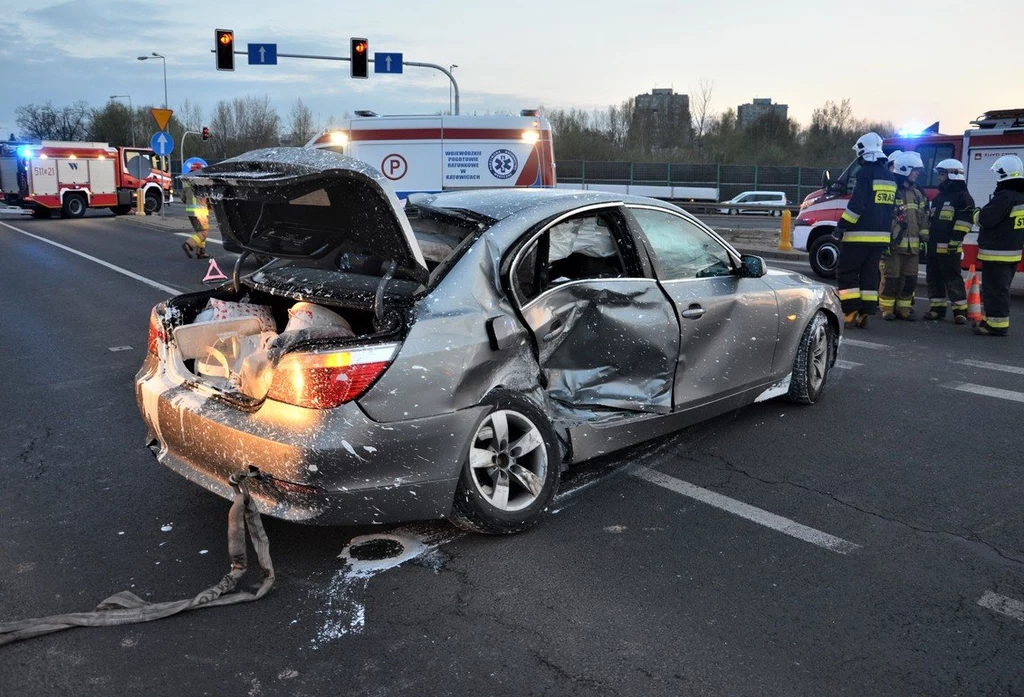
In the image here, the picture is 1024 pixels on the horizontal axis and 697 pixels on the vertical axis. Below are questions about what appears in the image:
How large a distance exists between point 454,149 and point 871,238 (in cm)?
780

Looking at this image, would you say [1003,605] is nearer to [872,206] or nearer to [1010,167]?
[872,206]

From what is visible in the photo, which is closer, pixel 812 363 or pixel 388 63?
pixel 812 363

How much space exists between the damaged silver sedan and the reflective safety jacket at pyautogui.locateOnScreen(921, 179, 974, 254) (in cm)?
592

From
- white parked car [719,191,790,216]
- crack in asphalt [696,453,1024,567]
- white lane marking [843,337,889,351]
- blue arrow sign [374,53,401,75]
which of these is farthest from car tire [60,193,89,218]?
crack in asphalt [696,453,1024,567]

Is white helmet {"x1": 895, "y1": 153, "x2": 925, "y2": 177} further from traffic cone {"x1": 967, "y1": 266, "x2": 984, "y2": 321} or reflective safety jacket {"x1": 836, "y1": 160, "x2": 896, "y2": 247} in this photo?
traffic cone {"x1": 967, "y1": 266, "x2": 984, "y2": 321}

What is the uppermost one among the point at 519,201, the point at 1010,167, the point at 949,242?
the point at 1010,167

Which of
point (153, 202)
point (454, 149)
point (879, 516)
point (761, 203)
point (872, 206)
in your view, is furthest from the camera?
point (761, 203)

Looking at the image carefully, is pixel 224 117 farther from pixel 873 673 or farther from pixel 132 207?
pixel 873 673

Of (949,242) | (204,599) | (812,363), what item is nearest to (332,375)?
(204,599)

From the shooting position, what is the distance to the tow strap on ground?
3180 mm

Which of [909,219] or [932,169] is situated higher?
[932,169]

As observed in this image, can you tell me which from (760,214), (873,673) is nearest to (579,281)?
(873,673)

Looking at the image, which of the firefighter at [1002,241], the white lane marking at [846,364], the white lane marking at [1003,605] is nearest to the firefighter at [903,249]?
the firefighter at [1002,241]

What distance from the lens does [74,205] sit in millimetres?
31281
